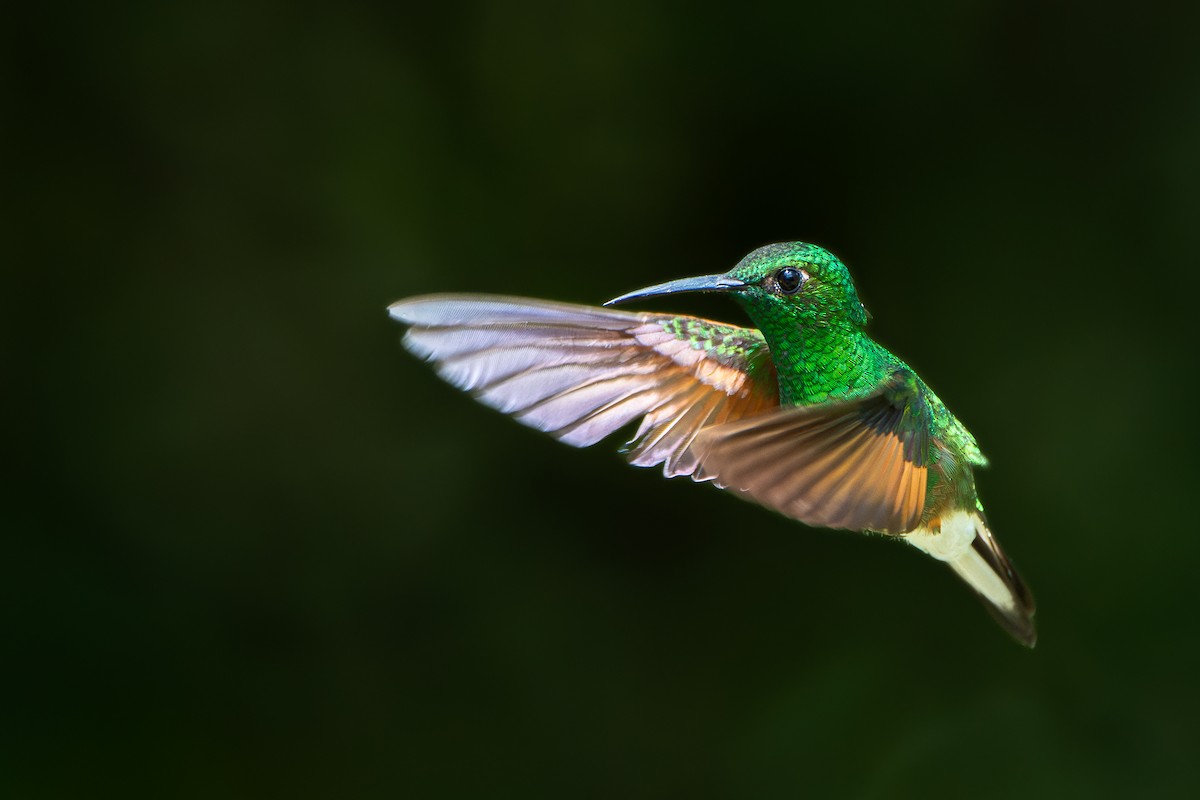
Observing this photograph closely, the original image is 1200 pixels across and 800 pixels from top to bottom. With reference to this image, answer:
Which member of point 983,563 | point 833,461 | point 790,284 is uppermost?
point 790,284

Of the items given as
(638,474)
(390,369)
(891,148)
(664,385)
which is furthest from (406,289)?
(664,385)

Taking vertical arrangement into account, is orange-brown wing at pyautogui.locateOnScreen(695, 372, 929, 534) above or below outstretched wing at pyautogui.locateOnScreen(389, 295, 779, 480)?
below

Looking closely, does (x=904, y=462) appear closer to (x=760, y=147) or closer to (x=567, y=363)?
(x=567, y=363)

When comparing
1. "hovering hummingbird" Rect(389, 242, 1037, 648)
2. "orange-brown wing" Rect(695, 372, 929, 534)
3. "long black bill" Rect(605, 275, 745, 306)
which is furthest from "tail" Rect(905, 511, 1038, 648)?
"long black bill" Rect(605, 275, 745, 306)

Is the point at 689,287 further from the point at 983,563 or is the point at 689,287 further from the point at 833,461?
the point at 983,563

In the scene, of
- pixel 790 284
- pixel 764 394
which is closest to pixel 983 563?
pixel 764 394

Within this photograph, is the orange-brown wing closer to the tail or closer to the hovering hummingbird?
the hovering hummingbird
